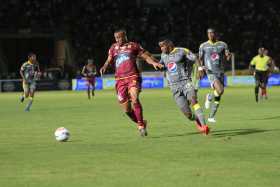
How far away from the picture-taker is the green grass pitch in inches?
370

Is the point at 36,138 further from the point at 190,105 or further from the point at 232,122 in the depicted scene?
the point at 232,122

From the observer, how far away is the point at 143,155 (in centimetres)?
1201

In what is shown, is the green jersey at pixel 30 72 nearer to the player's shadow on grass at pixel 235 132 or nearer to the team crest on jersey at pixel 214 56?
the team crest on jersey at pixel 214 56

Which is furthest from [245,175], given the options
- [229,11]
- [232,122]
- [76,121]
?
[229,11]

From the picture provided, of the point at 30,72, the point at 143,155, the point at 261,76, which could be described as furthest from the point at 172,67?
the point at 261,76

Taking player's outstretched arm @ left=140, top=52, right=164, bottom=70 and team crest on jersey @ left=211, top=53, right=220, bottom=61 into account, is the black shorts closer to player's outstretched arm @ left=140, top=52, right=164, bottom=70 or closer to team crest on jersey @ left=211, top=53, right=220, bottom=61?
team crest on jersey @ left=211, top=53, right=220, bottom=61

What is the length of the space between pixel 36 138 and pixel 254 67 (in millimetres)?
18927

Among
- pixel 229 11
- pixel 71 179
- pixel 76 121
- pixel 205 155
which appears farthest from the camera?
pixel 229 11

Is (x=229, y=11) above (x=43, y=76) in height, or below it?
above

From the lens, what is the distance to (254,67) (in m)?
32.8

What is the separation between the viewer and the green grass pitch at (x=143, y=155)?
9391 mm

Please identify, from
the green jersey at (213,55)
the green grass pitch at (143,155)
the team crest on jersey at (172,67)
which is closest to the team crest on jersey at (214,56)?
the green jersey at (213,55)

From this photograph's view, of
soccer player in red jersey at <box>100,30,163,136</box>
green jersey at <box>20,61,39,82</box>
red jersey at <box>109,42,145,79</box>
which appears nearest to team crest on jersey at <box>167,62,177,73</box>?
soccer player in red jersey at <box>100,30,163,136</box>

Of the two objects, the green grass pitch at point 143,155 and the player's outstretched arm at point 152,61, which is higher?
the player's outstretched arm at point 152,61
